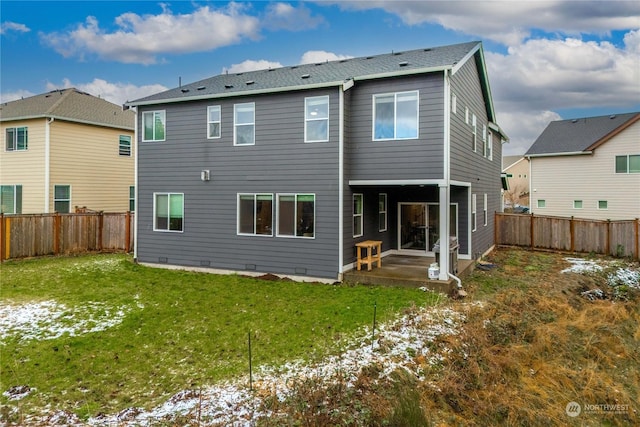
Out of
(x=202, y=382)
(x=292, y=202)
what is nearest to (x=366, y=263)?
(x=292, y=202)

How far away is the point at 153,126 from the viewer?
13.8m

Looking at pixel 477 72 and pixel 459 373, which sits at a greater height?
pixel 477 72

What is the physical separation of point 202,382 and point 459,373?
361 centimetres

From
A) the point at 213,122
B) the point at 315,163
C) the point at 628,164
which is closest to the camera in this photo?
the point at 315,163

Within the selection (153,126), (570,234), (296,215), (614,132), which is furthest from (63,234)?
(614,132)

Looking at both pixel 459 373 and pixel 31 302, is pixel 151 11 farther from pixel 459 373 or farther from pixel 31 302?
pixel 459 373

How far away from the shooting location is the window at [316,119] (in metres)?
11.1

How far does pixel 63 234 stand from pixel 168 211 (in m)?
5.22

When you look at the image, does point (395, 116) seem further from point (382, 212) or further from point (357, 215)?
point (382, 212)

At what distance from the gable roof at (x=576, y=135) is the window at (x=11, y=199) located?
91.4 feet

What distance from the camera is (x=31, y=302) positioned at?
29.9 feet

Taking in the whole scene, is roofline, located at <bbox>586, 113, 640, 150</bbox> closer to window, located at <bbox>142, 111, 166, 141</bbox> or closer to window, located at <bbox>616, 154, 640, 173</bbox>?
window, located at <bbox>616, 154, 640, 173</bbox>

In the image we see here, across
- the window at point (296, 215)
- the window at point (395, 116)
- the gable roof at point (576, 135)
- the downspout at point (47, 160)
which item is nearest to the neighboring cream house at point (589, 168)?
the gable roof at point (576, 135)

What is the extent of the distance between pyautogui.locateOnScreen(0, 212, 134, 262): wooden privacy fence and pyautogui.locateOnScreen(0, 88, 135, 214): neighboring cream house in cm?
303
